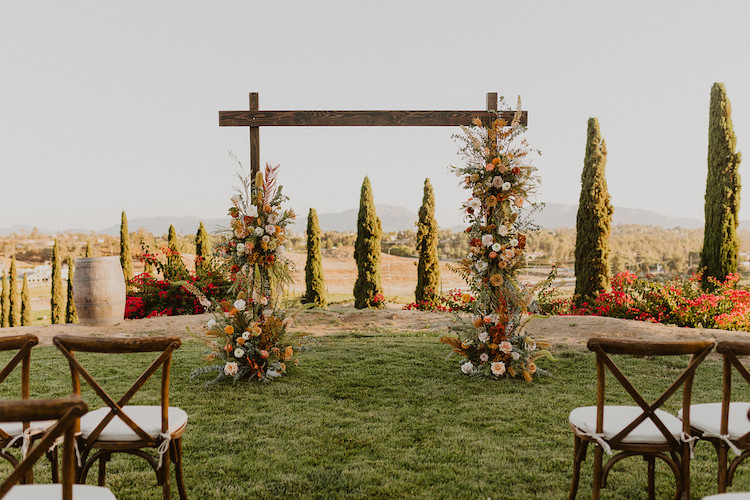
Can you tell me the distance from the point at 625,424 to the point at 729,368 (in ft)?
1.68

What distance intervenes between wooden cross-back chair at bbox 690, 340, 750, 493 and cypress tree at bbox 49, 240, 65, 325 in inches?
710

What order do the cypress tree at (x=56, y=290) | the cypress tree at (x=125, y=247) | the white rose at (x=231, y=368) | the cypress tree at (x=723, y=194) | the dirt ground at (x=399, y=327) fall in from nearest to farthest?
the white rose at (x=231, y=368), the dirt ground at (x=399, y=327), the cypress tree at (x=723, y=194), the cypress tree at (x=125, y=247), the cypress tree at (x=56, y=290)

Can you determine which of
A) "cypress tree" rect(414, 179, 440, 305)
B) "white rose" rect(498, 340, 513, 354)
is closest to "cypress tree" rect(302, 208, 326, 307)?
"cypress tree" rect(414, 179, 440, 305)

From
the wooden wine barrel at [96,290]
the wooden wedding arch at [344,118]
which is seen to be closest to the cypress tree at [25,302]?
the wooden wine barrel at [96,290]

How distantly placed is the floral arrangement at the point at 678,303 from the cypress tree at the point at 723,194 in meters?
0.41

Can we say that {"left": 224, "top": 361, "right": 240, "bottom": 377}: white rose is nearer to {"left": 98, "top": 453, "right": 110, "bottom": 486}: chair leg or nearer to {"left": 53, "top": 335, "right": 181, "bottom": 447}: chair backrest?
{"left": 98, "top": 453, "right": 110, "bottom": 486}: chair leg

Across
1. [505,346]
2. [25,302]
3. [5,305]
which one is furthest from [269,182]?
[25,302]

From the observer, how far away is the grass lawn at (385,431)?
9.21 feet

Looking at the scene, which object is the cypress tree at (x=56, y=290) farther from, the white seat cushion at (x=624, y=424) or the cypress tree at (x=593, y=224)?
the white seat cushion at (x=624, y=424)

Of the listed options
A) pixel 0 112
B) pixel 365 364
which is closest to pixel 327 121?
pixel 365 364

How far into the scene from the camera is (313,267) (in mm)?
12789

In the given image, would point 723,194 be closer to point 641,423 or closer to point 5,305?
point 641,423

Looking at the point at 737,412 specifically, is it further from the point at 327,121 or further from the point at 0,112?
the point at 0,112

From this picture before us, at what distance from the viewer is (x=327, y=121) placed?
18.1ft
